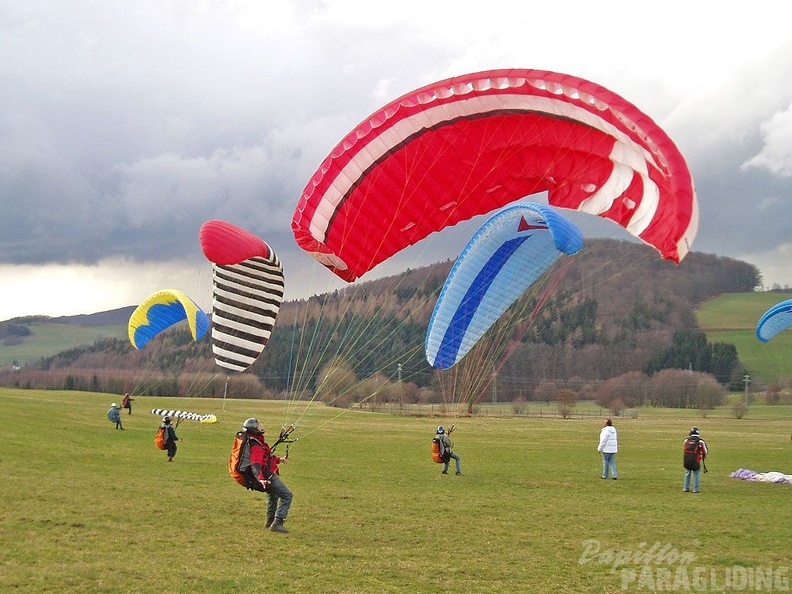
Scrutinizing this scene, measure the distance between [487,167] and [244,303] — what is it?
17.6ft

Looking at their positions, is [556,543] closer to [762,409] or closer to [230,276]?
[230,276]

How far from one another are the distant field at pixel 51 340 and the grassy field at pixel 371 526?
155899 millimetres

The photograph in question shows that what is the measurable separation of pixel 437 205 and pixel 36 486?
24.1 ft

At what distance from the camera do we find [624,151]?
9172mm

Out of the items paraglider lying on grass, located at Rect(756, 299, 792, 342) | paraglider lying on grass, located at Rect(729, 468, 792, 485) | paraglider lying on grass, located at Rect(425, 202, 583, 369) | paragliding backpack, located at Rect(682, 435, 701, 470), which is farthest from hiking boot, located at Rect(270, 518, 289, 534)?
paraglider lying on grass, located at Rect(756, 299, 792, 342)

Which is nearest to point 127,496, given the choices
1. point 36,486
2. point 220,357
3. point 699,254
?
point 36,486

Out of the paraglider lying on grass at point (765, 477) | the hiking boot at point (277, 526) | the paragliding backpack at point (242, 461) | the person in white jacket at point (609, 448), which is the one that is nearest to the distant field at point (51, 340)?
the person in white jacket at point (609, 448)

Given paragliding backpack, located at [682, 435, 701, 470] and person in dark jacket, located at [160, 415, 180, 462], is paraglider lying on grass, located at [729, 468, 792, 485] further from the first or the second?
person in dark jacket, located at [160, 415, 180, 462]

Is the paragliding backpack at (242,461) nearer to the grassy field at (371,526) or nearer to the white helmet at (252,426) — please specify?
the white helmet at (252,426)

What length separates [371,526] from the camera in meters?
10.1

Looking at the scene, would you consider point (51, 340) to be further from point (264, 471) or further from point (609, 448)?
point (264, 471)

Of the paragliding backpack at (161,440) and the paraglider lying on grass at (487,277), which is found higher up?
the paraglider lying on grass at (487,277)

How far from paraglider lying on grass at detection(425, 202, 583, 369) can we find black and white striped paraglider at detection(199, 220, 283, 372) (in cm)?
294

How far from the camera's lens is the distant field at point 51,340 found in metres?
162
